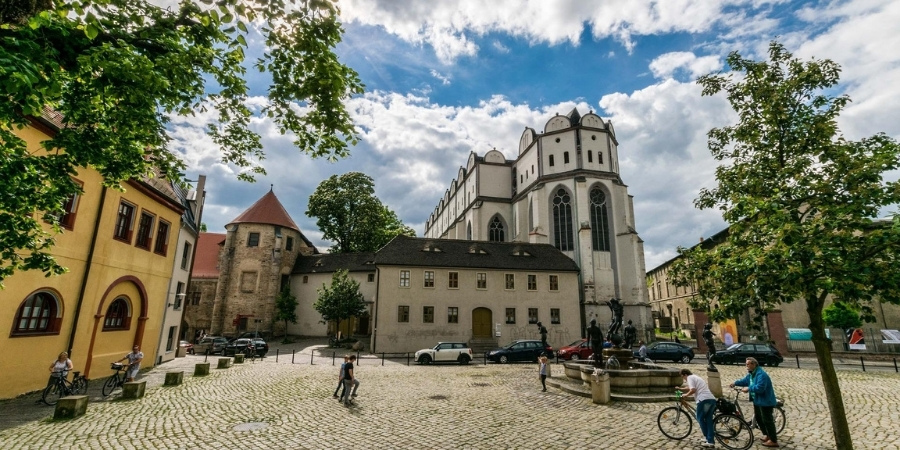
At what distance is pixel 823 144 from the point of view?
7.64m

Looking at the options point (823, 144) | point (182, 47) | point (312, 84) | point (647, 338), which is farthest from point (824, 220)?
point (647, 338)

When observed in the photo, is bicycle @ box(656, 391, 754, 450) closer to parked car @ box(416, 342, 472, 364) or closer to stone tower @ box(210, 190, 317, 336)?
parked car @ box(416, 342, 472, 364)

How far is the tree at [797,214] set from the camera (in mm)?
6184

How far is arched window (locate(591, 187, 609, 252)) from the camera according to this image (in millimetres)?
42500

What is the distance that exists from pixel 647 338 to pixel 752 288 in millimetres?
35503

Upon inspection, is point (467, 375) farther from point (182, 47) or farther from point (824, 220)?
point (182, 47)

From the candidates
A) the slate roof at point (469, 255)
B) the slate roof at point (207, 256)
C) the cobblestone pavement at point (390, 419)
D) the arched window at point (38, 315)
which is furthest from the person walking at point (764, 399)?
the slate roof at point (207, 256)

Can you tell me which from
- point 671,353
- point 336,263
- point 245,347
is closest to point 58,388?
point 245,347

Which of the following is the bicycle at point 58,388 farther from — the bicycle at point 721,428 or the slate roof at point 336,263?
the slate roof at point 336,263

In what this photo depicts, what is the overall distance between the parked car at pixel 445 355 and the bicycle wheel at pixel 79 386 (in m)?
15.0

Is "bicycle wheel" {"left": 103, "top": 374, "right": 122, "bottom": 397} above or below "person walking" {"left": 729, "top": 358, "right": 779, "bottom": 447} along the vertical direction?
below

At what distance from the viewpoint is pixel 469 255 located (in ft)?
110

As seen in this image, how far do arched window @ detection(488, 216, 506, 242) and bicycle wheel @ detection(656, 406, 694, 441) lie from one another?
4268cm

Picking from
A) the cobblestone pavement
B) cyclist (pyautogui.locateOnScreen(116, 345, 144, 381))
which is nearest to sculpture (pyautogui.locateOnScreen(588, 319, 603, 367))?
the cobblestone pavement
